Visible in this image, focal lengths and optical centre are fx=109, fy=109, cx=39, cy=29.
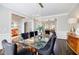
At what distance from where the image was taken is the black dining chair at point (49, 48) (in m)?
1.73

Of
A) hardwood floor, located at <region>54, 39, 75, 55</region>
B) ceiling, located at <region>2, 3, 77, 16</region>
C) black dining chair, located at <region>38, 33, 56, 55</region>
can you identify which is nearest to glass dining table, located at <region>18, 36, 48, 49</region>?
black dining chair, located at <region>38, 33, 56, 55</region>

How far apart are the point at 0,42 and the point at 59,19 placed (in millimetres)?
968

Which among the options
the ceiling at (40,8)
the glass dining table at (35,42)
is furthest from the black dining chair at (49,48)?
the ceiling at (40,8)

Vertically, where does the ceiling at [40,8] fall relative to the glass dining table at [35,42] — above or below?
above

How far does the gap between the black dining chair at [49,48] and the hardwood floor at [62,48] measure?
0.06 meters

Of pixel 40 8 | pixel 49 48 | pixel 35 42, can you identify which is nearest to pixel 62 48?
pixel 49 48

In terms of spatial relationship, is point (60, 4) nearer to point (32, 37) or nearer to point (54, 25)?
point (54, 25)

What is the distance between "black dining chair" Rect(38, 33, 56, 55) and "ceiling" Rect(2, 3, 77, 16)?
379 millimetres

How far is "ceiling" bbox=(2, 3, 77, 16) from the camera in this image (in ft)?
5.36

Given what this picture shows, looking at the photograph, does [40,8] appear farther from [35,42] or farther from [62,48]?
[62,48]

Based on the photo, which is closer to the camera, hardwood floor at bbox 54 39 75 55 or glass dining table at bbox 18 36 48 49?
hardwood floor at bbox 54 39 75 55

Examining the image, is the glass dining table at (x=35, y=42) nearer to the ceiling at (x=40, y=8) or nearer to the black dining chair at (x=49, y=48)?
the black dining chair at (x=49, y=48)

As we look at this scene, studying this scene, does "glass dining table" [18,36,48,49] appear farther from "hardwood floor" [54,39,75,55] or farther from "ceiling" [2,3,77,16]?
"ceiling" [2,3,77,16]

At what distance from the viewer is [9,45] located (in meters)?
1.68
